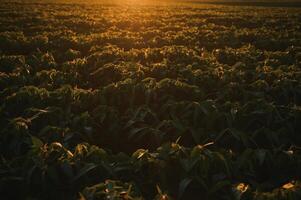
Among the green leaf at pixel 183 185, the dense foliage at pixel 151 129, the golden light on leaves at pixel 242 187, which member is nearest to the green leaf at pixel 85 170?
the dense foliage at pixel 151 129

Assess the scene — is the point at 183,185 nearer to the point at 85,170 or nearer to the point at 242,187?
the point at 242,187

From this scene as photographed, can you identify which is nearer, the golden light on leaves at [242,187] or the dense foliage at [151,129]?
the golden light on leaves at [242,187]

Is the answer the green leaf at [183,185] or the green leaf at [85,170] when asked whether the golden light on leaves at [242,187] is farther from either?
the green leaf at [85,170]

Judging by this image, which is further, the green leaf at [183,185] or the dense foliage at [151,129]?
the dense foliage at [151,129]

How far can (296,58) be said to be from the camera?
10609 mm

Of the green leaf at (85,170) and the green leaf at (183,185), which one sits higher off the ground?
the green leaf at (85,170)

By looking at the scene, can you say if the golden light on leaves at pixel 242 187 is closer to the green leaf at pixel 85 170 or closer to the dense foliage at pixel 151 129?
the dense foliage at pixel 151 129

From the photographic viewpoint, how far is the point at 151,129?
5.69 m

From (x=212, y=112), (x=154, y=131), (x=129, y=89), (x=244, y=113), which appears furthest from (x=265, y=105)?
(x=129, y=89)

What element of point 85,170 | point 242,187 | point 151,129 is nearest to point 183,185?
point 242,187

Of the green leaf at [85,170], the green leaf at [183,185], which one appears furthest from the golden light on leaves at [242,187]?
the green leaf at [85,170]

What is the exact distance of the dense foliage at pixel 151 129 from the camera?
4465mm

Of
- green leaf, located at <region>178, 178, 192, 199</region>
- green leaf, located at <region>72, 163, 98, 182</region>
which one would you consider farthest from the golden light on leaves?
green leaf, located at <region>72, 163, 98, 182</region>

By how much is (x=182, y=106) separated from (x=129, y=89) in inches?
46.9
